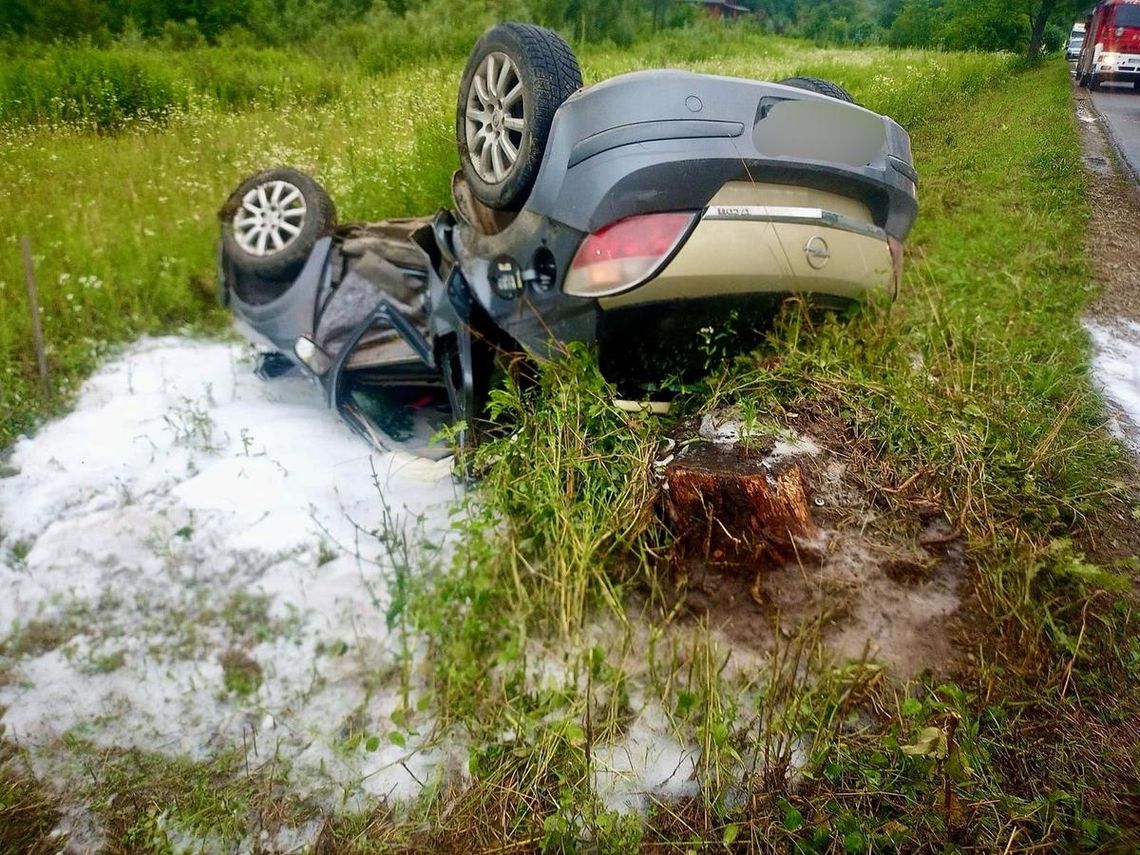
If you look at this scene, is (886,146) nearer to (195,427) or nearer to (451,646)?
(451,646)

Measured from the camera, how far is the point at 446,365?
3.14 m

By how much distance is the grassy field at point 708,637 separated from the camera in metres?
1.70

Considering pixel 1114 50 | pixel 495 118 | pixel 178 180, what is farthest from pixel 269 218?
pixel 1114 50

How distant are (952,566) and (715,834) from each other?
1043 millimetres

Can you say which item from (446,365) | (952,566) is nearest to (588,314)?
(446,365)

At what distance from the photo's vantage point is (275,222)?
12.0 ft

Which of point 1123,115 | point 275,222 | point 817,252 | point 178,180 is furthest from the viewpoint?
point 1123,115

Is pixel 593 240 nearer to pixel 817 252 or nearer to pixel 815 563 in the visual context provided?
pixel 817 252

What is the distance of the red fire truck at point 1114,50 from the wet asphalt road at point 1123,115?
0.20 metres

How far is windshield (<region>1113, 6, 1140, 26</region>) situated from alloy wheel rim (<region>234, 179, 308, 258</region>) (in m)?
14.5

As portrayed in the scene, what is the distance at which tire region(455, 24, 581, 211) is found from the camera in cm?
266

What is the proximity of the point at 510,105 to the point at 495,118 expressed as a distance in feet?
0.33

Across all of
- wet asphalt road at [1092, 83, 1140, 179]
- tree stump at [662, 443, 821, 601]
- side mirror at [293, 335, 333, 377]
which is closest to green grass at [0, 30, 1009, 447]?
side mirror at [293, 335, 333, 377]

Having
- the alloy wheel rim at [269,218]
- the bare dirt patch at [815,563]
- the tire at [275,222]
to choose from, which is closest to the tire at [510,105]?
the tire at [275,222]
